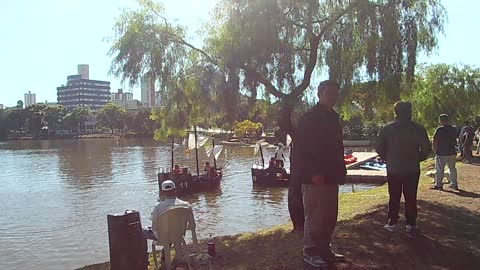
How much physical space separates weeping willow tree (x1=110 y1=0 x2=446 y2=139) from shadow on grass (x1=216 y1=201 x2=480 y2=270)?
2208 mm

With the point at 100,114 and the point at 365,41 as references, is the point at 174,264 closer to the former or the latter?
the point at 365,41

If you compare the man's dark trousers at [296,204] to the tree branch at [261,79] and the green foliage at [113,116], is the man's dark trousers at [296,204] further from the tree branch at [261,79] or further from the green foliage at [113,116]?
the green foliage at [113,116]

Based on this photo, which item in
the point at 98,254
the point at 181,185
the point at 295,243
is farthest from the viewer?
the point at 181,185

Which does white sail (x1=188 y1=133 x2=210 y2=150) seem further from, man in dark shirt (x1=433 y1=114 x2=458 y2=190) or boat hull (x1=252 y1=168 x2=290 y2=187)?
man in dark shirt (x1=433 y1=114 x2=458 y2=190)

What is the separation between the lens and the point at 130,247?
6.21 m

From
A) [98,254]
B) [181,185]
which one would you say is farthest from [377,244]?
[181,185]

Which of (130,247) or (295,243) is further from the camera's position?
(295,243)

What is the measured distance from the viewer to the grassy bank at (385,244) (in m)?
5.46

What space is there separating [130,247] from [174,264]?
2.40ft

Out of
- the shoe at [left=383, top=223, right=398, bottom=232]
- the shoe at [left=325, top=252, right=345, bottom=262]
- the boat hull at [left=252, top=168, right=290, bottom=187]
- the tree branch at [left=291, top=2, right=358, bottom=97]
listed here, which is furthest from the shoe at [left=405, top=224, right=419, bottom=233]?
the boat hull at [left=252, top=168, right=290, bottom=187]

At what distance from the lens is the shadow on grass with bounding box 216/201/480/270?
543 centimetres

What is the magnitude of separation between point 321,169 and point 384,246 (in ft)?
5.66

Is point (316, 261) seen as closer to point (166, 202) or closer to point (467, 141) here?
point (166, 202)

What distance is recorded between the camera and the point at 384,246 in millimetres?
5945
